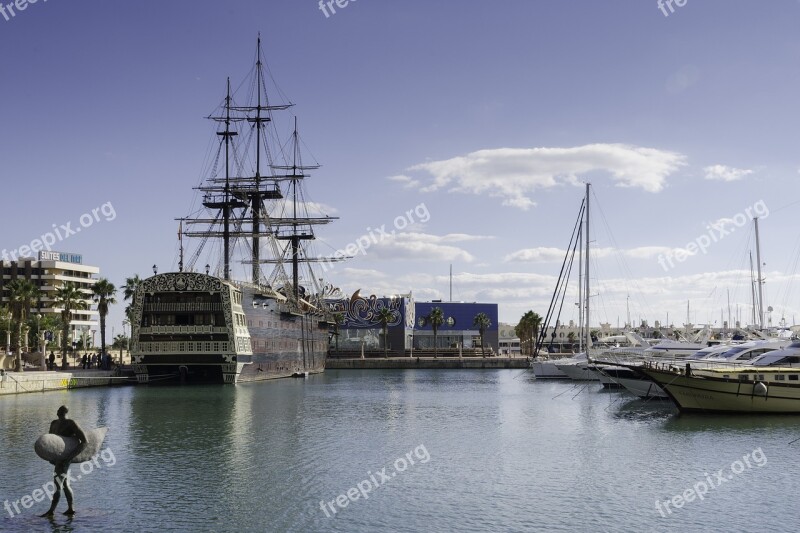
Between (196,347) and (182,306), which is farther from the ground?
(182,306)

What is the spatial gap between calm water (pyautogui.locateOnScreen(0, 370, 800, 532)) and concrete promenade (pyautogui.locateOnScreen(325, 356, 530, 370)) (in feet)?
265

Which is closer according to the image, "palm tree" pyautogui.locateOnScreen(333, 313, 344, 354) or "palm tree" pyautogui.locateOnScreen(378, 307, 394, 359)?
"palm tree" pyautogui.locateOnScreen(378, 307, 394, 359)

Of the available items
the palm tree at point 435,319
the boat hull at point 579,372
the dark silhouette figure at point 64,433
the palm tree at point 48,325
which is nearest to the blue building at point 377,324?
the palm tree at point 435,319

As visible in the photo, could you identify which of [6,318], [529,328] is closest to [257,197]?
[6,318]

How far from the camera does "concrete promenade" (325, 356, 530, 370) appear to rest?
134 m

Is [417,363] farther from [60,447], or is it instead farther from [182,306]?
[60,447]

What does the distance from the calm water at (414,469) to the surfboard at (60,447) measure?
2.02m

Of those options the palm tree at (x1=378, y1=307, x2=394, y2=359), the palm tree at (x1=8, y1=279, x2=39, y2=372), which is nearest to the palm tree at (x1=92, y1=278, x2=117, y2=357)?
the palm tree at (x1=8, y1=279, x2=39, y2=372)

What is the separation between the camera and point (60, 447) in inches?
770

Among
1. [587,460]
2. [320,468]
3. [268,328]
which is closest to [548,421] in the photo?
[587,460]

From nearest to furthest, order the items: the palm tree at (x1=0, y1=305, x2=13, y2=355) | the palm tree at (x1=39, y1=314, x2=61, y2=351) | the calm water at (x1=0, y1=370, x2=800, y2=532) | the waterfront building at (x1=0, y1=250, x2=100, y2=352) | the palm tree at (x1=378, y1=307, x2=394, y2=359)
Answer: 1. the calm water at (x1=0, y1=370, x2=800, y2=532)
2. the palm tree at (x1=0, y1=305, x2=13, y2=355)
3. the palm tree at (x1=39, y1=314, x2=61, y2=351)
4. the palm tree at (x1=378, y1=307, x2=394, y2=359)
5. the waterfront building at (x1=0, y1=250, x2=100, y2=352)

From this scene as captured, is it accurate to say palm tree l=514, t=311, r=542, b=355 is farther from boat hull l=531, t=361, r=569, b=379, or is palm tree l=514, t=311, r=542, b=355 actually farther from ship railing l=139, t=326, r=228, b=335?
ship railing l=139, t=326, r=228, b=335

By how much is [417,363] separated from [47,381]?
78.1 metres

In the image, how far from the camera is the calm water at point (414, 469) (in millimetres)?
22297
